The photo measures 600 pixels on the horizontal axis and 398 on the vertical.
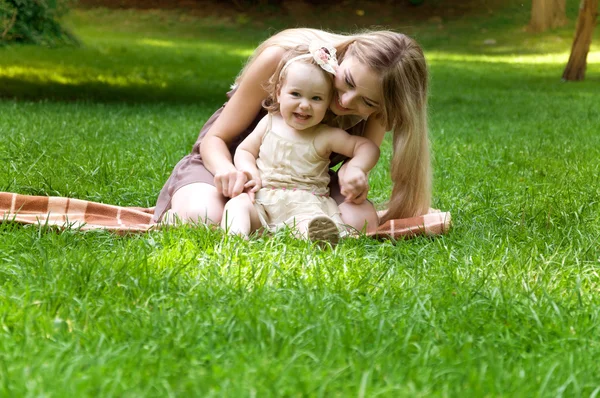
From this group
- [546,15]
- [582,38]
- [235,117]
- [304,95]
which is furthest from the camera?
[546,15]

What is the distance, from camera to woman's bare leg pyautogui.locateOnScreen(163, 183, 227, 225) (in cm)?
359

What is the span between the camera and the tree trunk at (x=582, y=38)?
14.0 m

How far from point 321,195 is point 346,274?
90 centimetres

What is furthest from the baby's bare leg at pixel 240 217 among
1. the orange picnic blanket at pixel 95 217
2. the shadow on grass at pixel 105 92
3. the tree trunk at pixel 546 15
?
the tree trunk at pixel 546 15

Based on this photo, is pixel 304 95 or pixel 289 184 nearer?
pixel 304 95

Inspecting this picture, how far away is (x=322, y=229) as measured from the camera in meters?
3.30

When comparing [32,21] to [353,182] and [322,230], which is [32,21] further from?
[322,230]

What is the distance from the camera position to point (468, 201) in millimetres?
4629

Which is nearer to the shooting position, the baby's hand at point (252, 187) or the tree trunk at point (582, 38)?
the baby's hand at point (252, 187)

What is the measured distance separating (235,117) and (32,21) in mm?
6595

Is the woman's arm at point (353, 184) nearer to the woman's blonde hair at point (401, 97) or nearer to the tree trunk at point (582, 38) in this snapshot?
the woman's blonde hair at point (401, 97)

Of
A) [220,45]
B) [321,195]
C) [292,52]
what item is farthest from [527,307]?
[220,45]

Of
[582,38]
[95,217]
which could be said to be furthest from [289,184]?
[582,38]

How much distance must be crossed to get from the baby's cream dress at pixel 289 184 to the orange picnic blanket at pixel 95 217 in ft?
0.95
